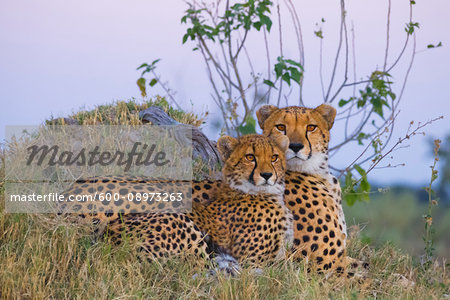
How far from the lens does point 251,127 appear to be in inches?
212

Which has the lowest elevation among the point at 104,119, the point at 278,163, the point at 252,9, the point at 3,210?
the point at 3,210

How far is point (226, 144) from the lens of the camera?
355 cm

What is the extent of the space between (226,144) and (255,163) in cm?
→ 23

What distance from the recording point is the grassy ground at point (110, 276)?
321cm

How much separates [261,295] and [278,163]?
2.58ft

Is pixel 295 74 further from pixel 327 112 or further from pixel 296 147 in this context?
pixel 296 147

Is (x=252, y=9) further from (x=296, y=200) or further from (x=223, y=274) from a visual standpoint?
(x=223, y=274)

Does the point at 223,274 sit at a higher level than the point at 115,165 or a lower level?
lower

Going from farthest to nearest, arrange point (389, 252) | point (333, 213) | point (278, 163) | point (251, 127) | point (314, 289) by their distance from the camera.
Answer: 1. point (251, 127)
2. point (389, 252)
3. point (333, 213)
4. point (278, 163)
5. point (314, 289)

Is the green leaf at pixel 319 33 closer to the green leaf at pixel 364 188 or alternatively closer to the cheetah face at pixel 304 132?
the green leaf at pixel 364 188

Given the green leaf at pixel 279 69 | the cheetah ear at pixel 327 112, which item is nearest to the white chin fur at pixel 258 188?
the cheetah ear at pixel 327 112

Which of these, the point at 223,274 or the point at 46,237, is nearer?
the point at 223,274

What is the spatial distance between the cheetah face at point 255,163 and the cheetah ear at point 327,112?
41 centimetres

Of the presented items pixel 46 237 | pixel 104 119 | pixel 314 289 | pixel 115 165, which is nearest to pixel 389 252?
pixel 314 289
